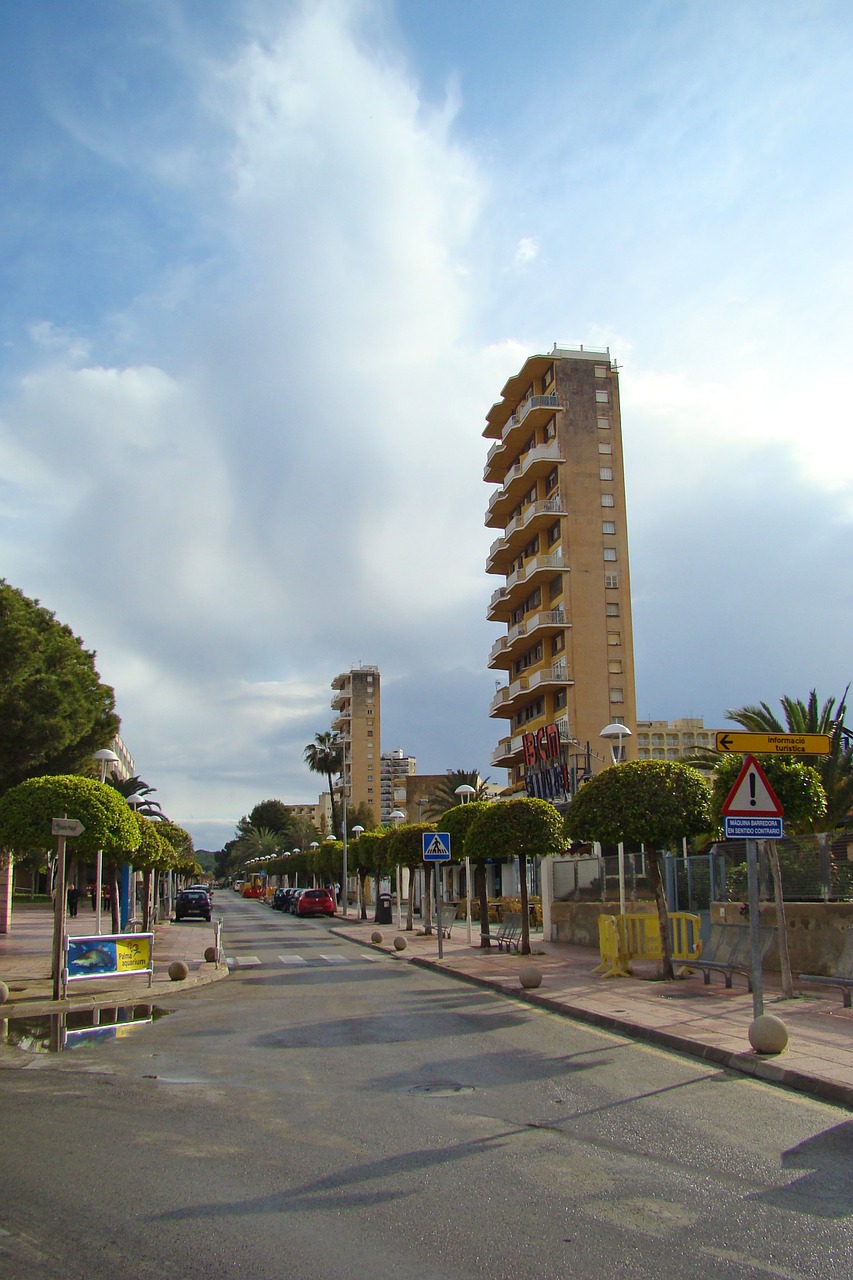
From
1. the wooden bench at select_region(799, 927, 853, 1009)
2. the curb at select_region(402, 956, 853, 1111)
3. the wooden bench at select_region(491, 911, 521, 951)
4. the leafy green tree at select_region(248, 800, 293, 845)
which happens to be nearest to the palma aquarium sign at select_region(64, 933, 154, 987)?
the curb at select_region(402, 956, 853, 1111)

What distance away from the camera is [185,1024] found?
46.7 ft

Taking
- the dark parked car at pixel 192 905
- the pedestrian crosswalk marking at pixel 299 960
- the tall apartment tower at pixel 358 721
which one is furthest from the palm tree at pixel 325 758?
the pedestrian crosswalk marking at pixel 299 960

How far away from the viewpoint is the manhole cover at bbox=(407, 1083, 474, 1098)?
29.6ft

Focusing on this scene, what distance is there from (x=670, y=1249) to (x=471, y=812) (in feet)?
79.8

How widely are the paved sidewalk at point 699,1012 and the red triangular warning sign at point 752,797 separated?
2357 mm

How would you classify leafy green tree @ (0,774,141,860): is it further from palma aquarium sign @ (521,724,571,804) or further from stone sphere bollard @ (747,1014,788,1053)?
palma aquarium sign @ (521,724,571,804)

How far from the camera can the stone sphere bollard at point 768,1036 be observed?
33.3 feet

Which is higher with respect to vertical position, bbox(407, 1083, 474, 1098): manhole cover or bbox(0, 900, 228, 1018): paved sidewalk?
bbox(407, 1083, 474, 1098): manhole cover

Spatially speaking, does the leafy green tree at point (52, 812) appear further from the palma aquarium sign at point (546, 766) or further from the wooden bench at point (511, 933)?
the palma aquarium sign at point (546, 766)

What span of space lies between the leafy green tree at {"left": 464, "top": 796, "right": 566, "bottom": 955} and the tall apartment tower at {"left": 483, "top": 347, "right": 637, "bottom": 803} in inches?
1155

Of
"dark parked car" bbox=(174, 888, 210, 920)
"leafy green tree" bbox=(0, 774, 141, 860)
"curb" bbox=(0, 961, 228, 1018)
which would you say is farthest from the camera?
"dark parked car" bbox=(174, 888, 210, 920)

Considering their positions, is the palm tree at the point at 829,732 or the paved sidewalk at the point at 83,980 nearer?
the paved sidewalk at the point at 83,980

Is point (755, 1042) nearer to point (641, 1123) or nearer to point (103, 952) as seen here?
point (641, 1123)

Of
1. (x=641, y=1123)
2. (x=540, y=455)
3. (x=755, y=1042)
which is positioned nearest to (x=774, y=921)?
(x=755, y=1042)
